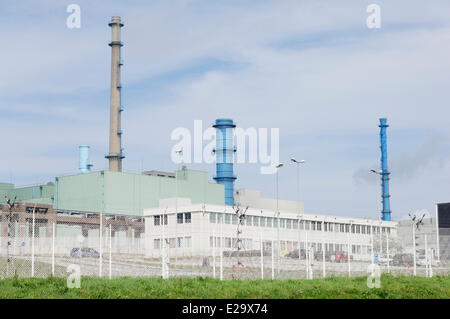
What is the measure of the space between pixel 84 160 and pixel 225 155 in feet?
82.9

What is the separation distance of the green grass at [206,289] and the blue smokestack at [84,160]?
304ft

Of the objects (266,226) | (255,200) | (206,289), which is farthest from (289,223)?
(206,289)

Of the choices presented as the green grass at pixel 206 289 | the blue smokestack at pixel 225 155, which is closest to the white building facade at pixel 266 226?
the blue smokestack at pixel 225 155

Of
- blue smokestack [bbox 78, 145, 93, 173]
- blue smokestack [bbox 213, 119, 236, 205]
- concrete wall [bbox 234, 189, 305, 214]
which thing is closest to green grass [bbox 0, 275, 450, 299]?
blue smokestack [bbox 213, 119, 236, 205]

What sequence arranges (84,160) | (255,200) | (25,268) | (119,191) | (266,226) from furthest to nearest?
(255,200) < (84,160) < (119,191) < (266,226) < (25,268)

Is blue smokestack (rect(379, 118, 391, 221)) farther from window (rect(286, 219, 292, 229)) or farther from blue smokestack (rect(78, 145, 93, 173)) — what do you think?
blue smokestack (rect(78, 145, 93, 173))

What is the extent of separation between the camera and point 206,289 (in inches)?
939

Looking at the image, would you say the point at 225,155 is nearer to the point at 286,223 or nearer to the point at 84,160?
the point at 286,223

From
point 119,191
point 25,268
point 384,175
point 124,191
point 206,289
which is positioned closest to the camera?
point 206,289

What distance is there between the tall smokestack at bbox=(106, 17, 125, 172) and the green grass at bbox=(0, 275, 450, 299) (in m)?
81.0

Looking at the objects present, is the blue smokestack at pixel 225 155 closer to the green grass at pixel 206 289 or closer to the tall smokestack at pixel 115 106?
the tall smokestack at pixel 115 106

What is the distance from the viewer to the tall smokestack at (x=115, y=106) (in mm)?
107062
